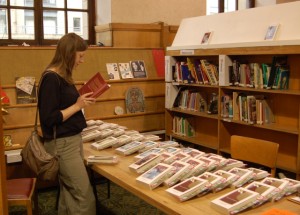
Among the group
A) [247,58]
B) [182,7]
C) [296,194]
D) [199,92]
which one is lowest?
[296,194]

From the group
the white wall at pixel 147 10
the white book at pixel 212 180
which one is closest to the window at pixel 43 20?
the white wall at pixel 147 10

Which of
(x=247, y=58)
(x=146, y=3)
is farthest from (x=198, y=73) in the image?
(x=146, y=3)

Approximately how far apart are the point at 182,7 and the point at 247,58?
80.0 inches

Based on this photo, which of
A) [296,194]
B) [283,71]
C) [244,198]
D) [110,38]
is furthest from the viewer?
[110,38]

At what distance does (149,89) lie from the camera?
4742mm

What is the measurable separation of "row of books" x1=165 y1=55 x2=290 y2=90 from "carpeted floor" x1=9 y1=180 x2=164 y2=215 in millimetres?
1451

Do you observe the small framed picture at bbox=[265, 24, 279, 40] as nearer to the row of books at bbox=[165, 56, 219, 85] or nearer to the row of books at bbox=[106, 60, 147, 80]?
the row of books at bbox=[165, 56, 219, 85]

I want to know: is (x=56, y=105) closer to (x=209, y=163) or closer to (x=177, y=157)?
(x=177, y=157)

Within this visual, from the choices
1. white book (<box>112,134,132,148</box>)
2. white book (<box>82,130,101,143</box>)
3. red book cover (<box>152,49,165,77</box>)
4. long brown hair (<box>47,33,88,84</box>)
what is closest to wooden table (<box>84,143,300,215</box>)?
white book (<box>112,134,132,148</box>)

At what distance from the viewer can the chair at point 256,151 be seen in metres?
2.68

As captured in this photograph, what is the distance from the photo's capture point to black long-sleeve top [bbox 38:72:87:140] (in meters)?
2.30

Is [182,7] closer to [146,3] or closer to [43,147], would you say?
[146,3]

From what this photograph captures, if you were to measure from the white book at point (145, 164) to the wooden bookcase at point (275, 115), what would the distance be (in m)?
1.48

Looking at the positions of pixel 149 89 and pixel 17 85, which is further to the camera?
pixel 149 89
